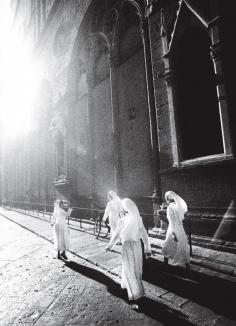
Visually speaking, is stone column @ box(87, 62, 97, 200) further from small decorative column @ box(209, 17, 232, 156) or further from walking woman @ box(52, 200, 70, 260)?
small decorative column @ box(209, 17, 232, 156)

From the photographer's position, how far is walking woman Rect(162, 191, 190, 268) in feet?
16.6

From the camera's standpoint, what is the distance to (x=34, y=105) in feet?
73.9

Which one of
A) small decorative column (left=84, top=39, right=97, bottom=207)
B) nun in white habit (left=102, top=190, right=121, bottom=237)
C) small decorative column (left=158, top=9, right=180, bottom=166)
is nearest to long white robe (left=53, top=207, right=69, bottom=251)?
nun in white habit (left=102, top=190, right=121, bottom=237)

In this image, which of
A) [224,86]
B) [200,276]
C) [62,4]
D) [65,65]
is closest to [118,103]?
[224,86]

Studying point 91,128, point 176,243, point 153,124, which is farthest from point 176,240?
point 91,128

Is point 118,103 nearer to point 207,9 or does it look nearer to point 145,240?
point 207,9

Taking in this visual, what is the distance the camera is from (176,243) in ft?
17.0

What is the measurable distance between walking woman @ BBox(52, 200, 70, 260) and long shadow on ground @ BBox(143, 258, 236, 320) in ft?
8.91

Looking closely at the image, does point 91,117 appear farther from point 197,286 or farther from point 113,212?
point 197,286

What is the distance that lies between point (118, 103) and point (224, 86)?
5.80 m

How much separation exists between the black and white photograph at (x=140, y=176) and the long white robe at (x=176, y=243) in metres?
0.02

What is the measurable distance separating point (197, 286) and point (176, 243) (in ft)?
3.35

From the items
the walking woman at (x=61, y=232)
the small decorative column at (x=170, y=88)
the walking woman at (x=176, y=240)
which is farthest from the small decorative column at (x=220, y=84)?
the walking woman at (x=61, y=232)

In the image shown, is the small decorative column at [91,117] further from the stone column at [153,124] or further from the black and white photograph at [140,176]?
the stone column at [153,124]
